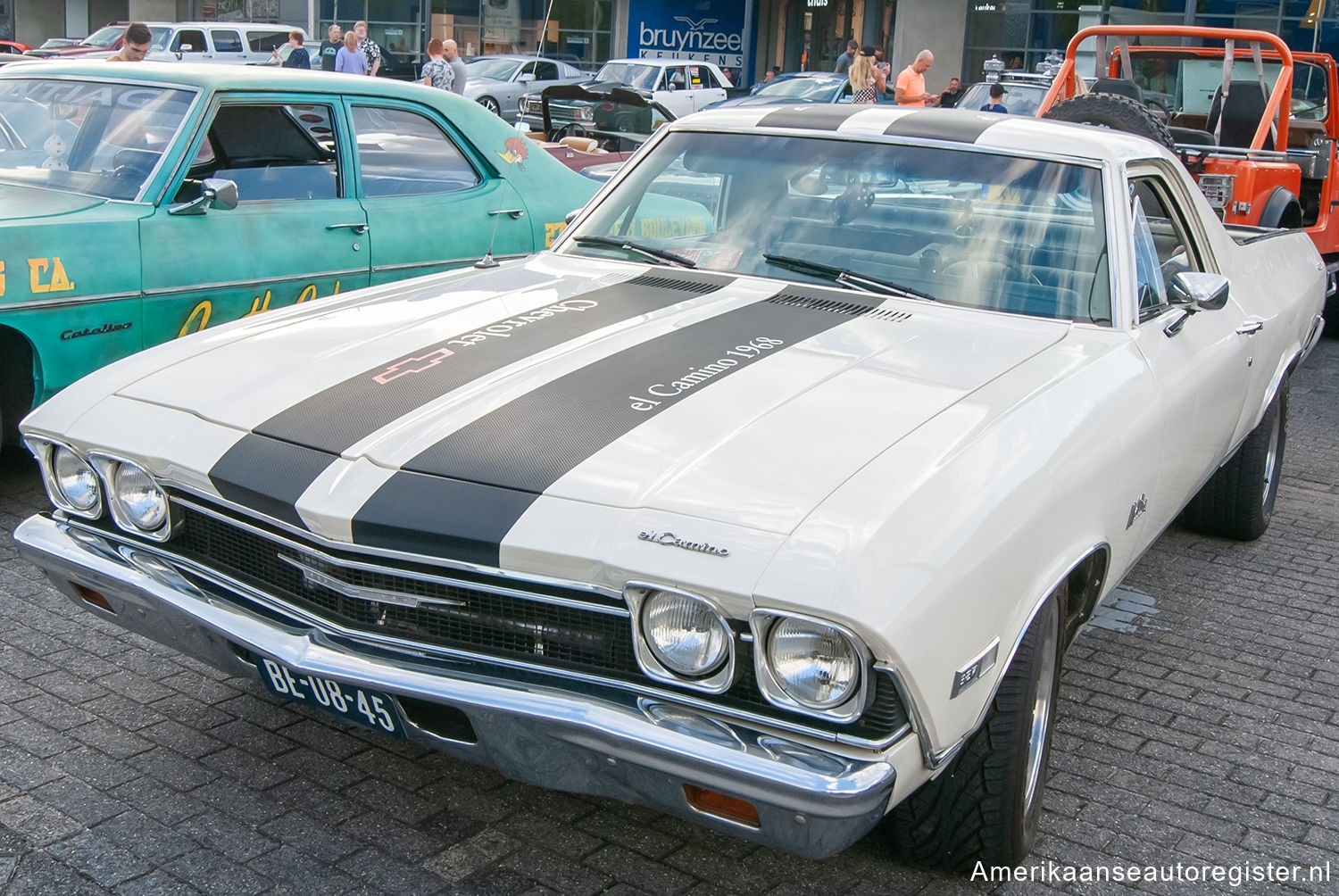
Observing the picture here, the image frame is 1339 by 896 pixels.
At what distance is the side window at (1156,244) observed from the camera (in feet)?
12.4

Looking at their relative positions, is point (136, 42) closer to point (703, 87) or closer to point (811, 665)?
point (811, 665)

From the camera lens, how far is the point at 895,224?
384 cm

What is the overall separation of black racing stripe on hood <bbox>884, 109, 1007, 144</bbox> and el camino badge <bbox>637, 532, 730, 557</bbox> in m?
2.03

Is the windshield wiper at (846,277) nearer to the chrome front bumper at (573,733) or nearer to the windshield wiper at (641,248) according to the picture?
the windshield wiper at (641,248)

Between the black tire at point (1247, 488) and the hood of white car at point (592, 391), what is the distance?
6.51 ft

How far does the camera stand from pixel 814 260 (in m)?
3.88

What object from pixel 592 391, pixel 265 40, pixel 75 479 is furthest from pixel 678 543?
pixel 265 40

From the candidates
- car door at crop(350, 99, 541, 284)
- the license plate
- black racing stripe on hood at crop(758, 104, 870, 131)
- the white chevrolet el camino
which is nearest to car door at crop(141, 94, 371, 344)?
car door at crop(350, 99, 541, 284)

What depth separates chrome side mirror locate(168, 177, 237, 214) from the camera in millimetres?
5176

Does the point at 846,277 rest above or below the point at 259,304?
above

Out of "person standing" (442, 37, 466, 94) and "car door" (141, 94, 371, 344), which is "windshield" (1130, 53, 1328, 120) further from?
"person standing" (442, 37, 466, 94)

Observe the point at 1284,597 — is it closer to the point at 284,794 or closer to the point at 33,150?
the point at 284,794

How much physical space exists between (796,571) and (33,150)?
460 centimetres

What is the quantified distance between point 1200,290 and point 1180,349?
17cm
